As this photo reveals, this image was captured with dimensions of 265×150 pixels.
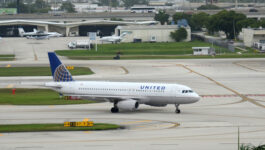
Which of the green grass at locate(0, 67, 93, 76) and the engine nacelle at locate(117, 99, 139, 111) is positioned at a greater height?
the engine nacelle at locate(117, 99, 139, 111)

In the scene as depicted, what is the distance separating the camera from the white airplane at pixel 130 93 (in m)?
60.5

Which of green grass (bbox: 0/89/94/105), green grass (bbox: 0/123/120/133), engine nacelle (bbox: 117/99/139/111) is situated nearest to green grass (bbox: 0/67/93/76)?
green grass (bbox: 0/89/94/105)

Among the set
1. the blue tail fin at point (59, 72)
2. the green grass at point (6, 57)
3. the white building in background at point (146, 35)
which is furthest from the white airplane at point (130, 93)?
the white building in background at point (146, 35)

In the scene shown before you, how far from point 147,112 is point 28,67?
58.2 m

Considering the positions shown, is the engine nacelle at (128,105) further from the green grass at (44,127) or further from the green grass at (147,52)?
the green grass at (147,52)

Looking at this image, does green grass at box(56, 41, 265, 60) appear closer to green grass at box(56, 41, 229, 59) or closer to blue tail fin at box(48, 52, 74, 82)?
green grass at box(56, 41, 229, 59)

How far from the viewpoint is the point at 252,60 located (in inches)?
4938

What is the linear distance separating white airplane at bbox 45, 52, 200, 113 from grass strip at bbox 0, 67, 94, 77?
39500 mm

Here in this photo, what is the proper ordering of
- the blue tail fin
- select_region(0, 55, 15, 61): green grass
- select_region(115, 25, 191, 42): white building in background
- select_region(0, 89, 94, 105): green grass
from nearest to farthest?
the blue tail fin → select_region(0, 89, 94, 105): green grass → select_region(0, 55, 15, 61): green grass → select_region(115, 25, 191, 42): white building in background

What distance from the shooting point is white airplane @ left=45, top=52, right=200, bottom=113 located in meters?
60.5

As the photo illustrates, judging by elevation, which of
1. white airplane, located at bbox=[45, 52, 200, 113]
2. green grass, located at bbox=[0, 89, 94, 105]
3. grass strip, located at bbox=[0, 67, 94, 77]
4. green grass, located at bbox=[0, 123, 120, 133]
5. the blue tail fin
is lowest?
grass strip, located at bbox=[0, 67, 94, 77]

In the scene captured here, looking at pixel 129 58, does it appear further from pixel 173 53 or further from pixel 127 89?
pixel 127 89

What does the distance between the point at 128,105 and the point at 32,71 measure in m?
50.9

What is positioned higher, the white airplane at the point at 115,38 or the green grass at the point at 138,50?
the white airplane at the point at 115,38
